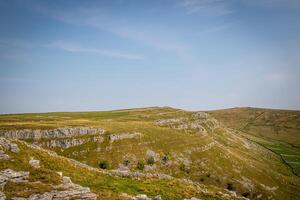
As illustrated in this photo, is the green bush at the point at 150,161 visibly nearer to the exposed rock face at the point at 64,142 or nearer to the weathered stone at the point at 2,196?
the exposed rock face at the point at 64,142

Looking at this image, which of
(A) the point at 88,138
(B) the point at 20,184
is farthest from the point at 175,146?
(B) the point at 20,184

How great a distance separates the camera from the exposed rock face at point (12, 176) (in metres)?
30.4

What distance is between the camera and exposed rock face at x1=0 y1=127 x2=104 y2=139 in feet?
416

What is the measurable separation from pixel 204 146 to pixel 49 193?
133m

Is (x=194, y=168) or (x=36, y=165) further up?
(x=36, y=165)

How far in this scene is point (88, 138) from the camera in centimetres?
13462

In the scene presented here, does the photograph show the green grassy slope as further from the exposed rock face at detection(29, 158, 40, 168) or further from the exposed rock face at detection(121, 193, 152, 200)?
the exposed rock face at detection(121, 193, 152, 200)

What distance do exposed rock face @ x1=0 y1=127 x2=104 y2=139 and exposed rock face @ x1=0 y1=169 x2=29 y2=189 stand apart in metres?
104

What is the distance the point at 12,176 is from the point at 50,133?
345ft

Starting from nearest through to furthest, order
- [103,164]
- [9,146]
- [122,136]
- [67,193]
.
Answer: [67,193] < [9,146] < [103,164] < [122,136]

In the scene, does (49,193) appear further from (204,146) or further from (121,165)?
(204,146)

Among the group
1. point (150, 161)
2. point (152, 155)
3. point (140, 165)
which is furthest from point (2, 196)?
point (152, 155)

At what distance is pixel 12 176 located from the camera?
103 feet

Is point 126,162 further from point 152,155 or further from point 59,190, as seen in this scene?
point 59,190
